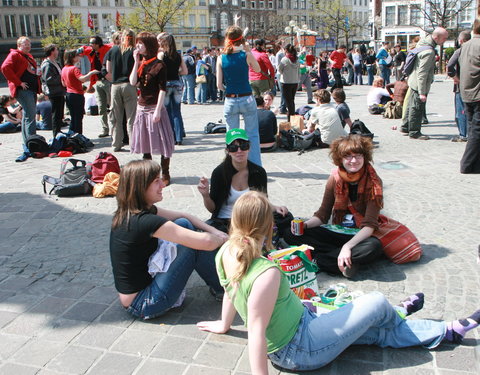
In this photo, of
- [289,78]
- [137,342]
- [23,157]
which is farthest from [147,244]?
[289,78]

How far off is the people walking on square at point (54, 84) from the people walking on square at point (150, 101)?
3528 millimetres

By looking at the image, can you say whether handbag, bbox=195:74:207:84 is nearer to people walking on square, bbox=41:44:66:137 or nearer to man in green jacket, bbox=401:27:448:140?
people walking on square, bbox=41:44:66:137

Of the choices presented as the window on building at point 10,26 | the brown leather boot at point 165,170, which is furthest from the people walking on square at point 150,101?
the window on building at point 10,26

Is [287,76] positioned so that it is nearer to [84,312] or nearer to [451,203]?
[451,203]

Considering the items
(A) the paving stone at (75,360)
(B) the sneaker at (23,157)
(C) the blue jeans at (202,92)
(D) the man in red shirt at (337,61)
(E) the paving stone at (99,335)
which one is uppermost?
(D) the man in red shirt at (337,61)

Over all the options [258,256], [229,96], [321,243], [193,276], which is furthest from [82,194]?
[258,256]

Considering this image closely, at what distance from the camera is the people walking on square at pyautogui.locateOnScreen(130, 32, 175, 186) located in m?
6.77

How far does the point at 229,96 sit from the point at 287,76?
5.41 m

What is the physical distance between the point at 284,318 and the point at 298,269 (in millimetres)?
782

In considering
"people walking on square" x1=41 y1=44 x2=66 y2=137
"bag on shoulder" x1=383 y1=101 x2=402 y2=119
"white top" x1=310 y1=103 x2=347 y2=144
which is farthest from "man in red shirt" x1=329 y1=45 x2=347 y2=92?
"people walking on square" x1=41 y1=44 x2=66 y2=137

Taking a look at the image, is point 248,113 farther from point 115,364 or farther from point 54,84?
point 54,84

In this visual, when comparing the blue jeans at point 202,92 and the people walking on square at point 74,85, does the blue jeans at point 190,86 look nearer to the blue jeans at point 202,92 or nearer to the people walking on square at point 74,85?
the blue jeans at point 202,92

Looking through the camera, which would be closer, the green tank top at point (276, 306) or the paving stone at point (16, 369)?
the green tank top at point (276, 306)

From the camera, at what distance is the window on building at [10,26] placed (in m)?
62.3
